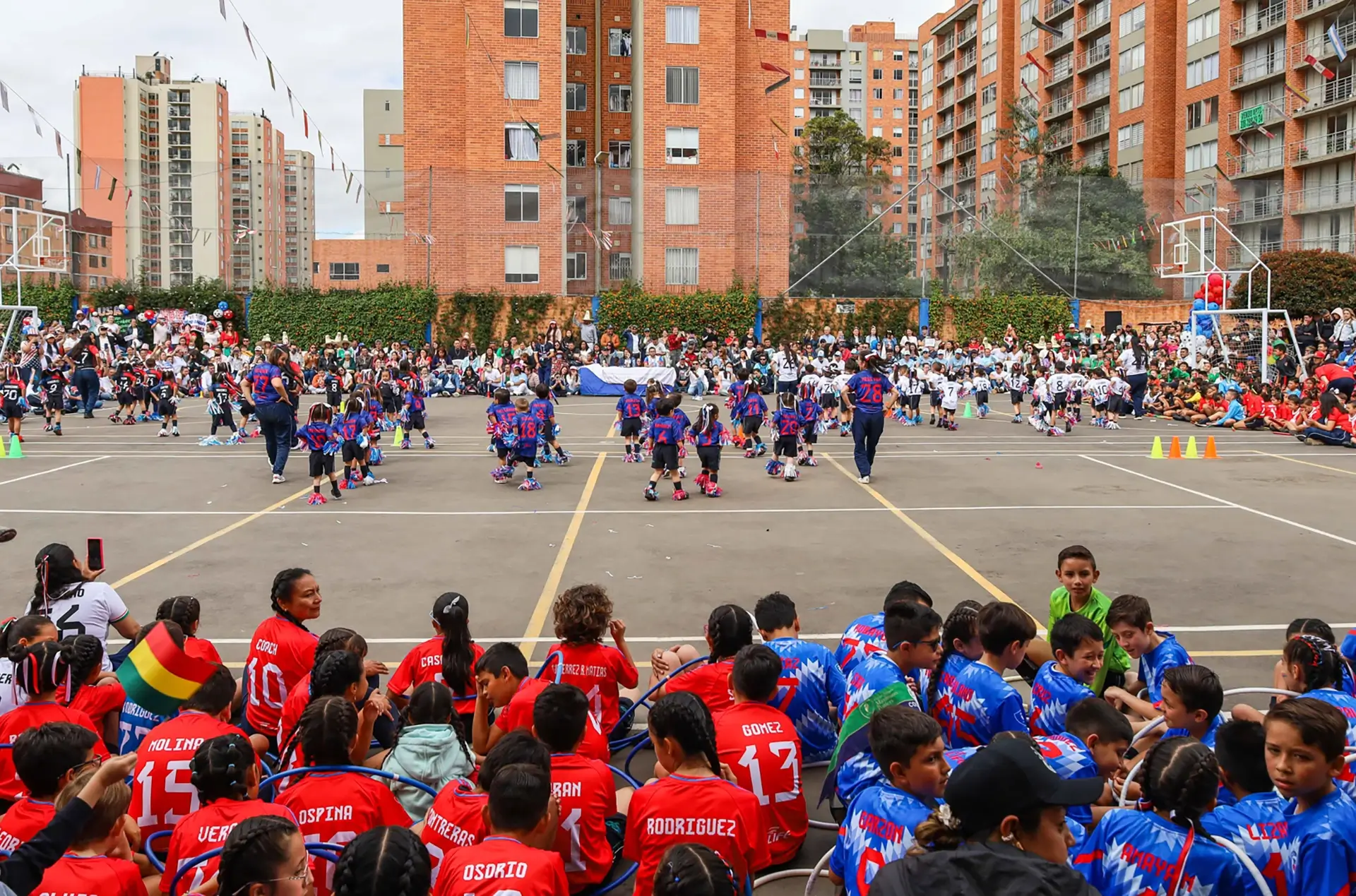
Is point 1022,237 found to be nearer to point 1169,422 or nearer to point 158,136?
point 1169,422

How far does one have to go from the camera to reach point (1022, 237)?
160ft

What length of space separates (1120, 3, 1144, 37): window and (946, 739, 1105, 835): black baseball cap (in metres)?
73.0

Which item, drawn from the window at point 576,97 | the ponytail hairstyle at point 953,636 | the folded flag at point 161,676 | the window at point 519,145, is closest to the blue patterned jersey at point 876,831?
the ponytail hairstyle at point 953,636

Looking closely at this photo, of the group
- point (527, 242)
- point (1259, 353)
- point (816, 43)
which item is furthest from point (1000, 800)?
point (816, 43)

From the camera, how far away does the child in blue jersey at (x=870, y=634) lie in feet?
19.8

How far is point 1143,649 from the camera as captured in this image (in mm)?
6094

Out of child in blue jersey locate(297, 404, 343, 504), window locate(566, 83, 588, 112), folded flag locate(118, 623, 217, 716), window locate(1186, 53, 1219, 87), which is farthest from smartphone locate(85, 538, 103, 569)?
window locate(1186, 53, 1219, 87)

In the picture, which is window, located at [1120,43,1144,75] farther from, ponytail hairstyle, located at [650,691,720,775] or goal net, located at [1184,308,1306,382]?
ponytail hairstyle, located at [650,691,720,775]

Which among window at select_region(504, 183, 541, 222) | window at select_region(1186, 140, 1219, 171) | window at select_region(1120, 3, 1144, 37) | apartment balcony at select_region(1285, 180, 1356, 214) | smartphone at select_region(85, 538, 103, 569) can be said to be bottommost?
smartphone at select_region(85, 538, 103, 569)

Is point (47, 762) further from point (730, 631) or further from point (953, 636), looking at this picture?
point (953, 636)

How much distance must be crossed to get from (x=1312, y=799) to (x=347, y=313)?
4677 cm

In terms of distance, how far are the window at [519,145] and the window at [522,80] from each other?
1484 mm

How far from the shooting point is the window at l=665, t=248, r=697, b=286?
1893 inches

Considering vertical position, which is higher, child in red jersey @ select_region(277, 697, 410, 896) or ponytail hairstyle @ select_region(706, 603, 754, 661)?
ponytail hairstyle @ select_region(706, 603, 754, 661)
